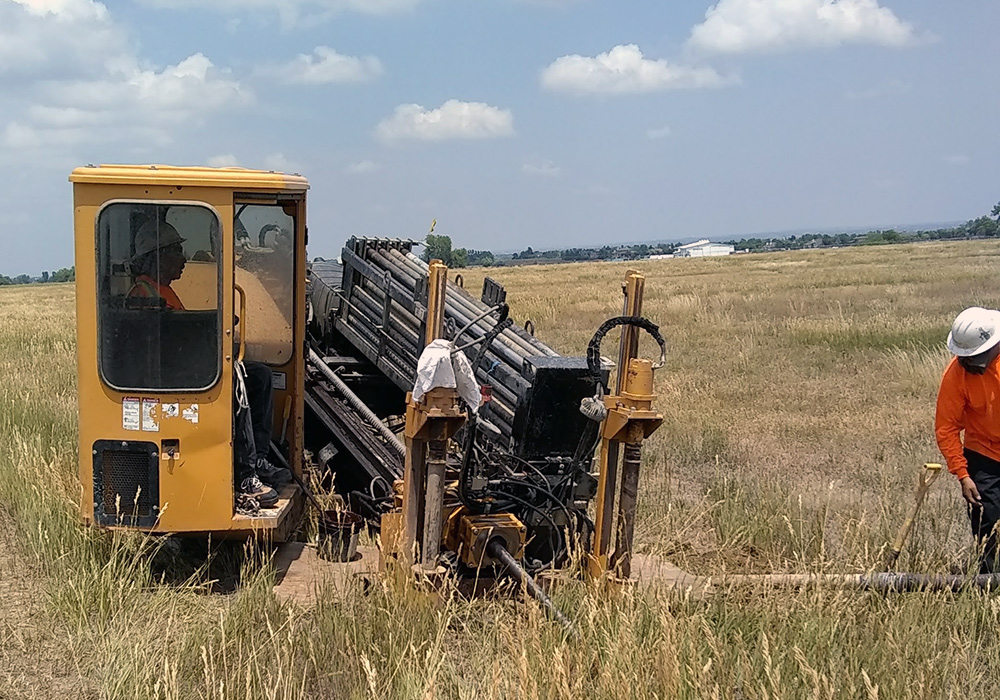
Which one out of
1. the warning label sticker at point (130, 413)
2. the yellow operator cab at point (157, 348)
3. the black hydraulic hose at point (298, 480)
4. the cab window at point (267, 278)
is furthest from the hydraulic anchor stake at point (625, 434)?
the cab window at point (267, 278)

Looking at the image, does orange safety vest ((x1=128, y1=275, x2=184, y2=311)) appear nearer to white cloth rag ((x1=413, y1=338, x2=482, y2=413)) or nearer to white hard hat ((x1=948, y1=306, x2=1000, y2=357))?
white cloth rag ((x1=413, y1=338, x2=482, y2=413))

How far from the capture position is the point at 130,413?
543cm

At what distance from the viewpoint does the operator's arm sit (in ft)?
19.2

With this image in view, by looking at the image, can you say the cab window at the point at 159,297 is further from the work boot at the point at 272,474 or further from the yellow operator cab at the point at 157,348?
the work boot at the point at 272,474

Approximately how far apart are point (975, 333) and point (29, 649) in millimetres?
5578

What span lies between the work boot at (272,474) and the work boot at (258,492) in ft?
0.56

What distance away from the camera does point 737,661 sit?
3959 mm

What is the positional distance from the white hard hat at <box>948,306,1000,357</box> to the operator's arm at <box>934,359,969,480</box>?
212 mm

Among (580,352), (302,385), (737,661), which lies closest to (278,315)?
(302,385)

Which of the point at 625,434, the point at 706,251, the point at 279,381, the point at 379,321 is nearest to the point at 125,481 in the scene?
the point at 279,381

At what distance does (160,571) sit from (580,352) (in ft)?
39.1

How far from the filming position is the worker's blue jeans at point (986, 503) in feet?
19.2

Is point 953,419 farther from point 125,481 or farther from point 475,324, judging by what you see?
point 125,481

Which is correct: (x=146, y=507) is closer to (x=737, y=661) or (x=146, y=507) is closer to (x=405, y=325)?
(x=405, y=325)
